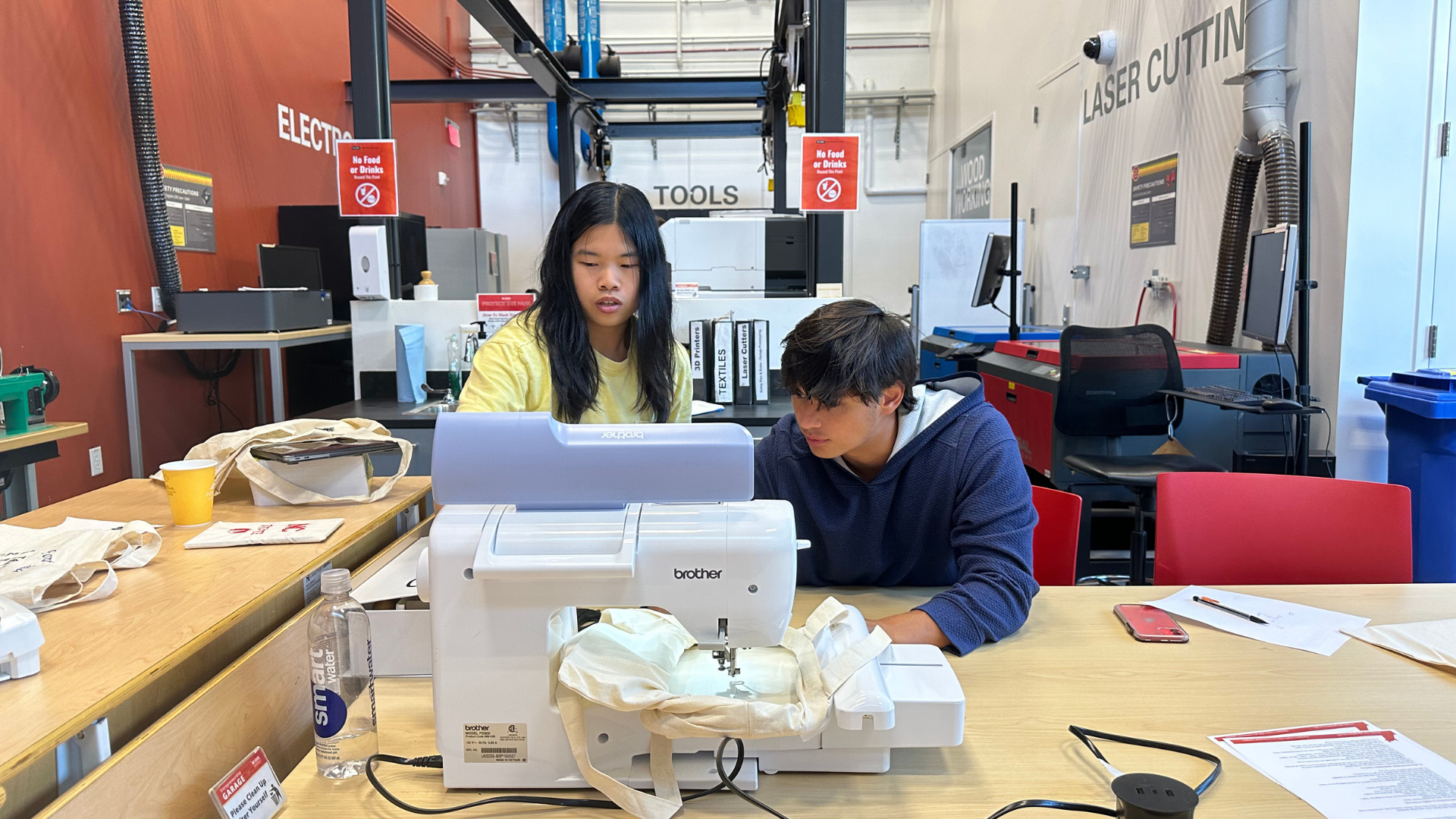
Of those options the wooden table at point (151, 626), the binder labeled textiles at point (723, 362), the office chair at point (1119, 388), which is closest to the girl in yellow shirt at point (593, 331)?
the wooden table at point (151, 626)

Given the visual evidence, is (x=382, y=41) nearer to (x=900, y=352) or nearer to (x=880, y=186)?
(x=900, y=352)

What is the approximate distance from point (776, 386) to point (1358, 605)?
215 cm

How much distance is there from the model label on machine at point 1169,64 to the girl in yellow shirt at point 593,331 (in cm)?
298

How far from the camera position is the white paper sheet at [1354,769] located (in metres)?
0.86

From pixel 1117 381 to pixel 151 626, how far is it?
298 cm

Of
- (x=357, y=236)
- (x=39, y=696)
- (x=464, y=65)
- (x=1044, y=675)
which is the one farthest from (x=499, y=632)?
(x=464, y=65)

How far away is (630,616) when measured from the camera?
1.01 metres

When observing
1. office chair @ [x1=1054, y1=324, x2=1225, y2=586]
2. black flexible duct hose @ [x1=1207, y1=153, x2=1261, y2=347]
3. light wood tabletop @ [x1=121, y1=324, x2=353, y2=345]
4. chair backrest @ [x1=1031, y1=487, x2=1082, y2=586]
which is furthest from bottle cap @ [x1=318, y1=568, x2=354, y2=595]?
black flexible duct hose @ [x1=1207, y1=153, x2=1261, y2=347]

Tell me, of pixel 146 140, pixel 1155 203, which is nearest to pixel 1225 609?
pixel 1155 203

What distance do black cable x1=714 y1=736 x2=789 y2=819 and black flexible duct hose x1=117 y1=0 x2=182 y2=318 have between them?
4324mm

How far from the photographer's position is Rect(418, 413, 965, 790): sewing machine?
86 centimetres

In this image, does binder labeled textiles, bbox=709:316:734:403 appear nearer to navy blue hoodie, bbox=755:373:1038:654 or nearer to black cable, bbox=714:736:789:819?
navy blue hoodie, bbox=755:373:1038:654

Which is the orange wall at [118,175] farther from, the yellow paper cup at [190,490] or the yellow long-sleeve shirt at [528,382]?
the yellow long-sleeve shirt at [528,382]

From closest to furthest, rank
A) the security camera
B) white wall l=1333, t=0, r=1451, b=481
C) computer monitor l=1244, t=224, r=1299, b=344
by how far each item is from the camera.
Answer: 1. computer monitor l=1244, t=224, r=1299, b=344
2. white wall l=1333, t=0, r=1451, b=481
3. the security camera
